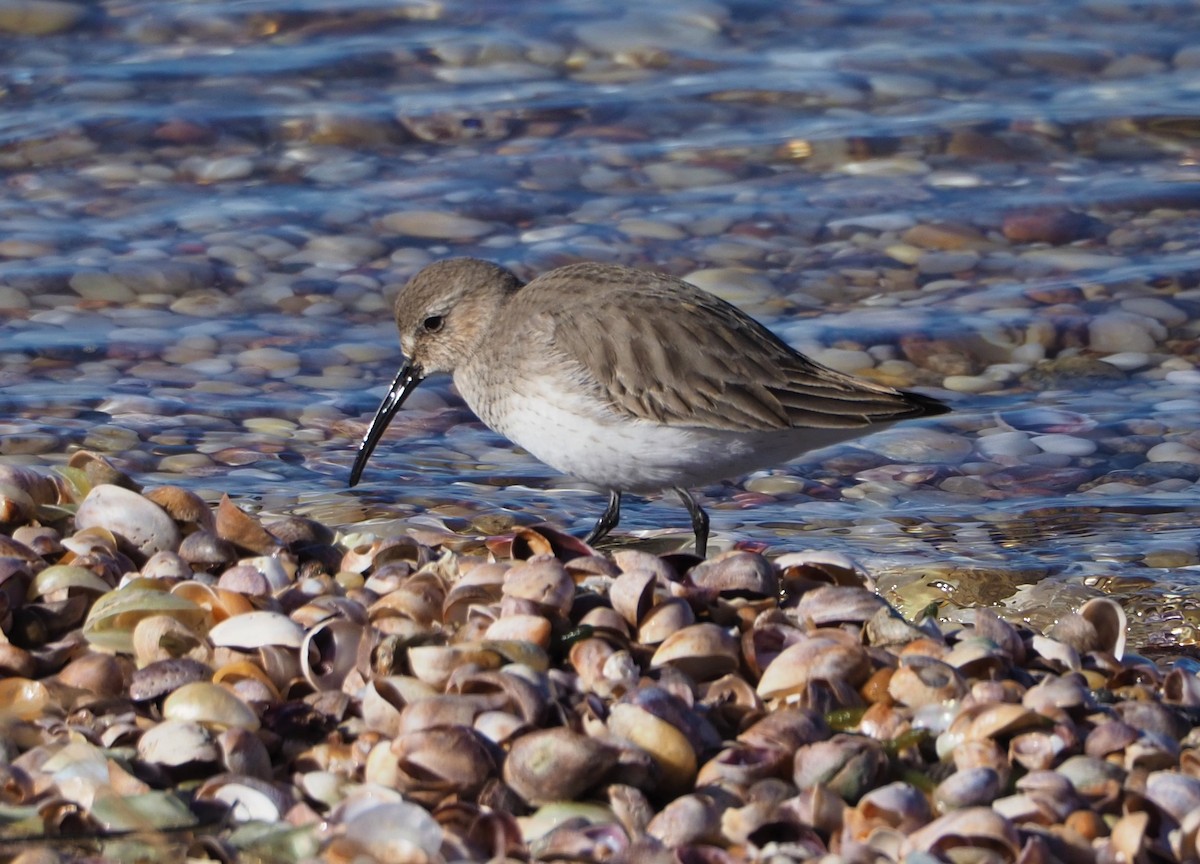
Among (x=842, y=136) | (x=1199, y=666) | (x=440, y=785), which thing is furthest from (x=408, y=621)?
(x=842, y=136)

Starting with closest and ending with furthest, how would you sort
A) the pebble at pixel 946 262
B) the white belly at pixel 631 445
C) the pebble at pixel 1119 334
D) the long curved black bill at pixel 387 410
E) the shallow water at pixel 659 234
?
the white belly at pixel 631 445
the long curved black bill at pixel 387 410
the shallow water at pixel 659 234
the pebble at pixel 1119 334
the pebble at pixel 946 262

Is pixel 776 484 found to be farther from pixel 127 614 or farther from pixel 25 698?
pixel 25 698

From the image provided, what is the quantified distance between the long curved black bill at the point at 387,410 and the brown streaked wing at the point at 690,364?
25.1 inches

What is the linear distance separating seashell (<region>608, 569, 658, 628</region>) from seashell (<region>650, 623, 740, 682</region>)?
11 centimetres

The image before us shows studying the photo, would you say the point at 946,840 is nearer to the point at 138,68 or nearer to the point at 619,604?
the point at 619,604

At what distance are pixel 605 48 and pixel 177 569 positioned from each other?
23.4 ft

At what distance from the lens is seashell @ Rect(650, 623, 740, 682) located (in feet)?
10.9

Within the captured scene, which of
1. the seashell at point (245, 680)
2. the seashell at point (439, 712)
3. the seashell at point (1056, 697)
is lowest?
the seashell at point (1056, 697)

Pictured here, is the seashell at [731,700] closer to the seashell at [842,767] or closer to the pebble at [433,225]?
the seashell at [842,767]

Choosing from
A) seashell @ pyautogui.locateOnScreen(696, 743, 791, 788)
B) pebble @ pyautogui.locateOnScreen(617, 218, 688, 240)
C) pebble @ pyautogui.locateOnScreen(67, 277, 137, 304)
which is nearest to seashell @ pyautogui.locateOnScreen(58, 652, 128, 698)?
seashell @ pyautogui.locateOnScreen(696, 743, 791, 788)

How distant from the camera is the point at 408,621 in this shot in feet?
11.5

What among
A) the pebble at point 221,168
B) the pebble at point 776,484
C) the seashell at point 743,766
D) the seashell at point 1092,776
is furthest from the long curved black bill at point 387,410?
the pebble at point 221,168

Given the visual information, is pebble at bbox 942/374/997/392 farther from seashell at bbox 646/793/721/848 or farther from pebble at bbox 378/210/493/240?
seashell at bbox 646/793/721/848

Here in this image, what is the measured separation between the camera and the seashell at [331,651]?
3.31 meters
